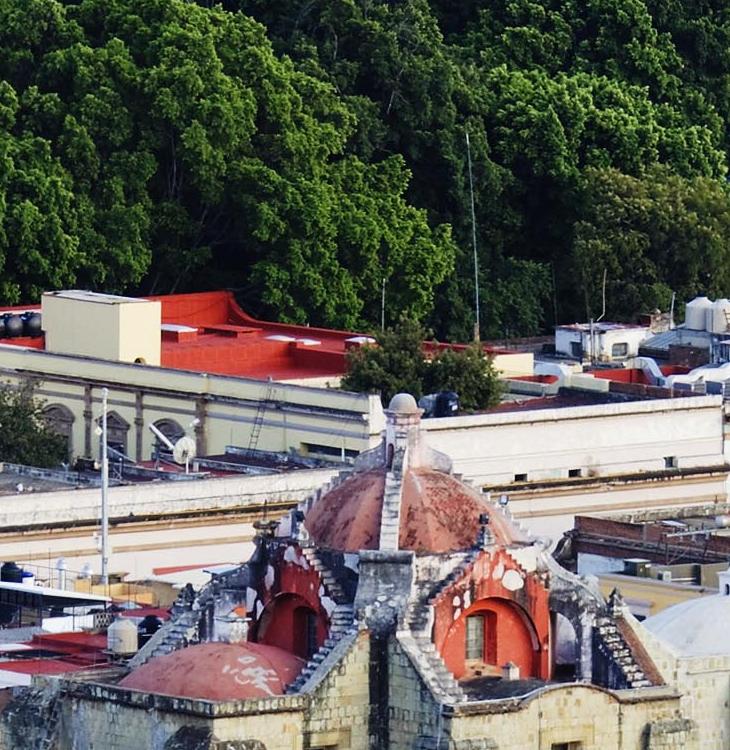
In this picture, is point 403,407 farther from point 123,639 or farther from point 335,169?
point 335,169

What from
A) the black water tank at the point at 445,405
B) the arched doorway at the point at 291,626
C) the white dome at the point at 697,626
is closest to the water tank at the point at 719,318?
the black water tank at the point at 445,405

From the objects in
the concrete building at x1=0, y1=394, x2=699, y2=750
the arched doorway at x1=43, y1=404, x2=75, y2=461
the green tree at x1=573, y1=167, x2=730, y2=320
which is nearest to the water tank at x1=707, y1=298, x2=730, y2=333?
the green tree at x1=573, y1=167, x2=730, y2=320

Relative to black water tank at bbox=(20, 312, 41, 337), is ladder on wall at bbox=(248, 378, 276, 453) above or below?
below

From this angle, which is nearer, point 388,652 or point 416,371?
point 388,652

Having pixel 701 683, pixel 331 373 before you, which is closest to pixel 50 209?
pixel 331 373

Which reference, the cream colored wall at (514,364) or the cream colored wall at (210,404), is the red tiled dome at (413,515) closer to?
the cream colored wall at (210,404)

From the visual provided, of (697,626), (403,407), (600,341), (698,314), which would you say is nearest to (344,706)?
(403,407)

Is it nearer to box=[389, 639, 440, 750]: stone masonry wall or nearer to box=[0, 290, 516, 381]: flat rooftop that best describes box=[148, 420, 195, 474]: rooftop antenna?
box=[0, 290, 516, 381]: flat rooftop
